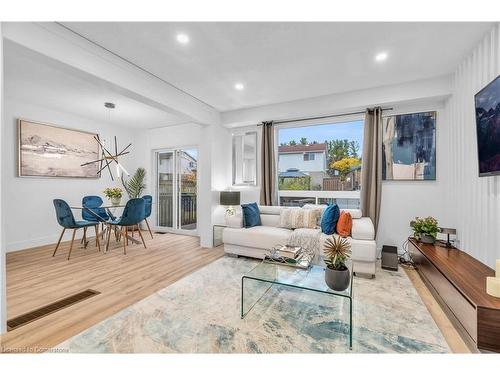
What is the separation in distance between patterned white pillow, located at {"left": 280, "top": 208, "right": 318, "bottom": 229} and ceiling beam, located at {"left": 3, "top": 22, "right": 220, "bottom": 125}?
238cm

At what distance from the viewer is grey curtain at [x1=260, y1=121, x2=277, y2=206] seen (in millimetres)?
4520

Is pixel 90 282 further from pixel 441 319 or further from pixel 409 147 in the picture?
pixel 409 147

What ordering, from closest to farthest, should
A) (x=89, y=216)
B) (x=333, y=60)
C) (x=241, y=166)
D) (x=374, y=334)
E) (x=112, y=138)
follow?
1. (x=374, y=334)
2. (x=333, y=60)
3. (x=89, y=216)
4. (x=241, y=166)
5. (x=112, y=138)

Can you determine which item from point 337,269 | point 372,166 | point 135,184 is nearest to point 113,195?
point 135,184

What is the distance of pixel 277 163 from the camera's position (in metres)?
4.66

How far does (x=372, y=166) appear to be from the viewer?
373cm

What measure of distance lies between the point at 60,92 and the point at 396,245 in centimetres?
601

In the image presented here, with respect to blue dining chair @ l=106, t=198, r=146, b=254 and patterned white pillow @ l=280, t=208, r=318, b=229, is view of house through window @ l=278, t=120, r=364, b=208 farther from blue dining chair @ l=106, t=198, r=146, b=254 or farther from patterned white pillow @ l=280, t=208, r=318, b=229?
blue dining chair @ l=106, t=198, r=146, b=254

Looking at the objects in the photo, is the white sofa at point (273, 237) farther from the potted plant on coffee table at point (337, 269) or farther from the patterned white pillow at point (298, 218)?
the potted plant on coffee table at point (337, 269)

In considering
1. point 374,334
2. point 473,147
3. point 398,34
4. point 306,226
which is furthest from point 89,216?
point 473,147

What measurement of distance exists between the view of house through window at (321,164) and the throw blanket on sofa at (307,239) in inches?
44.8
